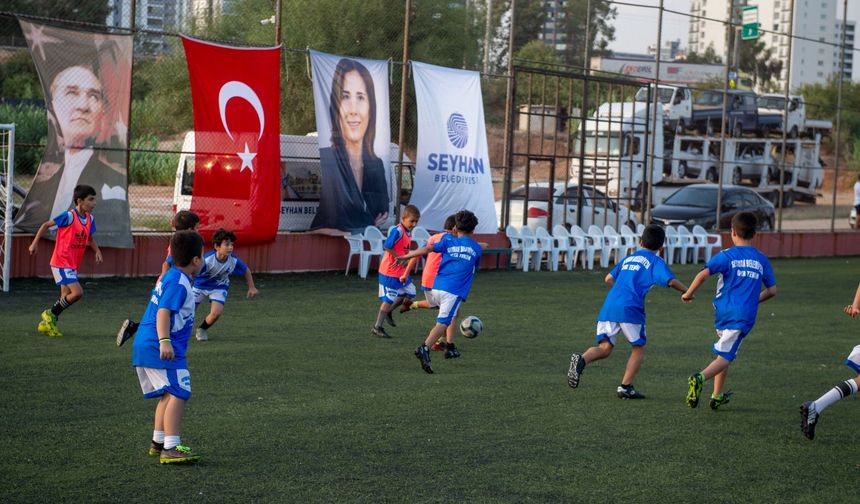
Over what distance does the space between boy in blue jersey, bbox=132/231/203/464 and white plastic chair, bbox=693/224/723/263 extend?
1902cm

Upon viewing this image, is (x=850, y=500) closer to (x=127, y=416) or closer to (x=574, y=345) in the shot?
(x=127, y=416)

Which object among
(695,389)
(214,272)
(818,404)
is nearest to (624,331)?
(695,389)

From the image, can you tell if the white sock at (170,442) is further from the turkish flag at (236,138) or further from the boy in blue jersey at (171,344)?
the turkish flag at (236,138)

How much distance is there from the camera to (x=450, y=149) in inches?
751

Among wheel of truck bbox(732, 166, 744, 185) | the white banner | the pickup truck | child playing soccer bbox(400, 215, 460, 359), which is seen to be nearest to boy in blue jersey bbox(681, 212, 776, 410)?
child playing soccer bbox(400, 215, 460, 359)

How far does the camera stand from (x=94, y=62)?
579 inches

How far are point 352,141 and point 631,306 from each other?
9.81m

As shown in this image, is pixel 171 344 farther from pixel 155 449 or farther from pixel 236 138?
pixel 236 138

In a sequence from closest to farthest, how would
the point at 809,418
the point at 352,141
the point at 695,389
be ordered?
the point at 809,418 < the point at 695,389 < the point at 352,141

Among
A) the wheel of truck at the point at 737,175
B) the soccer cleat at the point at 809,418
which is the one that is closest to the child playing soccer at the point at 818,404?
the soccer cleat at the point at 809,418

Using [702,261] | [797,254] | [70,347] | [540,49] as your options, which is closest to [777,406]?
[70,347]

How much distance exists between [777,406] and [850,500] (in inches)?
103

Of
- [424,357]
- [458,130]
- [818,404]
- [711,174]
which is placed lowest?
[424,357]

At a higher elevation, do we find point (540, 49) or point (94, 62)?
point (540, 49)
